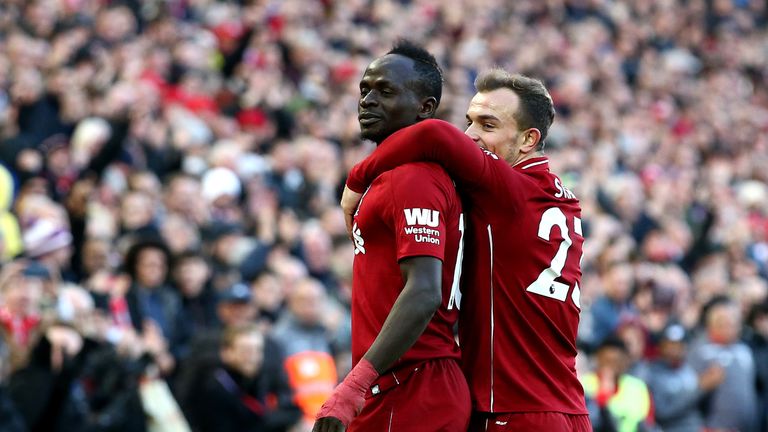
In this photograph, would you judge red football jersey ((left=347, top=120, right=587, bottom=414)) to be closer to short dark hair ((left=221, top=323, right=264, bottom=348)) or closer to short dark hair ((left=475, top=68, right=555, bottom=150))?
short dark hair ((left=475, top=68, right=555, bottom=150))

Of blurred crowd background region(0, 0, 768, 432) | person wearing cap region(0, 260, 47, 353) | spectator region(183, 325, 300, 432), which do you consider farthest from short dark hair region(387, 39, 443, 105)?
spectator region(183, 325, 300, 432)

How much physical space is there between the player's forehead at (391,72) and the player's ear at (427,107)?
13 cm

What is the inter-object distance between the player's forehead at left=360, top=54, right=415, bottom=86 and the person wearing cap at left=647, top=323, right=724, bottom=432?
6385mm

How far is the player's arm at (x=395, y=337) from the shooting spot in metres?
4.19

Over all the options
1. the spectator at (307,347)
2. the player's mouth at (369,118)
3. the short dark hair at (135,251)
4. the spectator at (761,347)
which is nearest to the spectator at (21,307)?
the short dark hair at (135,251)

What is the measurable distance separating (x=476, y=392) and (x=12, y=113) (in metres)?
7.03

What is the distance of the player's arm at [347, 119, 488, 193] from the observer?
4.51m

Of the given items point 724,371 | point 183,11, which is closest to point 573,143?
point 183,11

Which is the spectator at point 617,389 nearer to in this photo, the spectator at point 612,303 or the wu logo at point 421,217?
the spectator at point 612,303

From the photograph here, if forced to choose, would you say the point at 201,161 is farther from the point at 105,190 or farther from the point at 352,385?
the point at 352,385

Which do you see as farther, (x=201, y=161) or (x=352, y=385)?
(x=201, y=161)


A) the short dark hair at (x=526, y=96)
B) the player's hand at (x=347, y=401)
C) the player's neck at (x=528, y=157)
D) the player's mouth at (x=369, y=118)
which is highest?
the short dark hair at (x=526, y=96)

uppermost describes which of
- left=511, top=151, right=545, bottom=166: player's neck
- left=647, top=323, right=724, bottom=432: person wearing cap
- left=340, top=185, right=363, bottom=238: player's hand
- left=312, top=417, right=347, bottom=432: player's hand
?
left=511, top=151, right=545, bottom=166: player's neck

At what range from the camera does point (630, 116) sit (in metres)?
19.1
